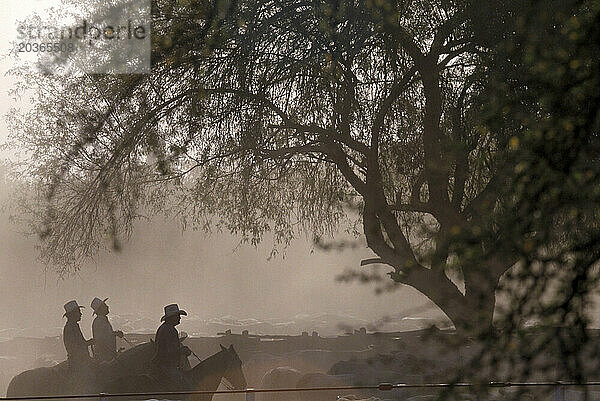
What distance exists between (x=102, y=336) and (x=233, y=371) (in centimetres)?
234

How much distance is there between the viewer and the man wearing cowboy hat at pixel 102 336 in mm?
11219

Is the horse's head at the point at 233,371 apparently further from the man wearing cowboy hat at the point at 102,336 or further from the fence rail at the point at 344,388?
the man wearing cowboy hat at the point at 102,336

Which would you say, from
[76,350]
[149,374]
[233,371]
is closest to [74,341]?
[76,350]

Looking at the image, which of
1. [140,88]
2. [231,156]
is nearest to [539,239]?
[231,156]

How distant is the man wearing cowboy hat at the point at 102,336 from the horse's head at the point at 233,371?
73.2 inches

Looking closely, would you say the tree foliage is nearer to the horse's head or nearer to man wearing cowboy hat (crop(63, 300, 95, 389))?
man wearing cowboy hat (crop(63, 300, 95, 389))

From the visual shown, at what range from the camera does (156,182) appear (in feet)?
37.3

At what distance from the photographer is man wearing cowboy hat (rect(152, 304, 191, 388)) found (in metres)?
9.90

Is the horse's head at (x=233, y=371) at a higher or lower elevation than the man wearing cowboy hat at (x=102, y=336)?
lower

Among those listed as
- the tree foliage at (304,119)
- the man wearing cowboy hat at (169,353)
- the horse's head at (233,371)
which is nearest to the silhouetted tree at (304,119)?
the tree foliage at (304,119)

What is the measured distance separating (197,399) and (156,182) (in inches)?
125

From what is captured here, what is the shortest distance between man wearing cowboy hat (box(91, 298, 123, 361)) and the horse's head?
6.10ft

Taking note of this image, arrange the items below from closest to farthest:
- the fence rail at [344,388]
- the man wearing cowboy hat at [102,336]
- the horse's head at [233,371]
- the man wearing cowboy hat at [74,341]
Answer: the fence rail at [344,388] < the horse's head at [233,371] < the man wearing cowboy hat at [74,341] < the man wearing cowboy hat at [102,336]

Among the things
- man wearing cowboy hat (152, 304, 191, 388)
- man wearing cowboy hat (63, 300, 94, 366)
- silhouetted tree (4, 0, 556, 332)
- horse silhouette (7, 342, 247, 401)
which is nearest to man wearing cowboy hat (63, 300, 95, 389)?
man wearing cowboy hat (63, 300, 94, 366)
